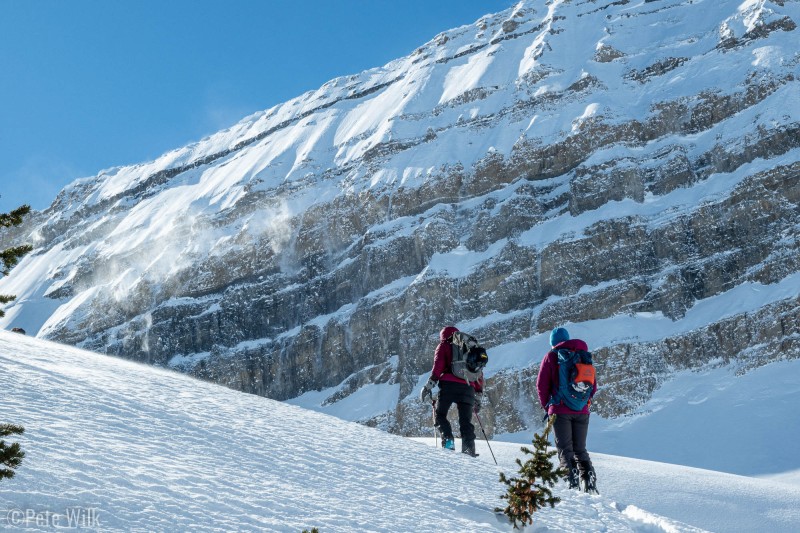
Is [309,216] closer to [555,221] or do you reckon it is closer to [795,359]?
[555,221]

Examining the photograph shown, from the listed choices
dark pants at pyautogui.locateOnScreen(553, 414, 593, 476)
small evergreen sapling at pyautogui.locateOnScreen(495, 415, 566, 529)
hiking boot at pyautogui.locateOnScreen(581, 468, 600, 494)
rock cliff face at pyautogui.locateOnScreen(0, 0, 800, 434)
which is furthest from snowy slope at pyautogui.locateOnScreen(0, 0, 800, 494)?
small evergreen sapling at pyautogui.locateOnScreen(495, 415, 566, 529)

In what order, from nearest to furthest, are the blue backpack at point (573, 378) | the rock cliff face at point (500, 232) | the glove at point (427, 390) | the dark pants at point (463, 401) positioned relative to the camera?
the blue backpack at point (573, 378), the dark pants at point (463, 401), the glove at point (427, 390), the rock cliff face at point (500, 232)

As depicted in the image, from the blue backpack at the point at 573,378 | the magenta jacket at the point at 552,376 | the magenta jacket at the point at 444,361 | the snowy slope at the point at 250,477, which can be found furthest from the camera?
the magenta jacket at the point at 444,361

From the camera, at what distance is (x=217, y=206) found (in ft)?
420

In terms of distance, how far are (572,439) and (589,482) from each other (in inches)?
24.0

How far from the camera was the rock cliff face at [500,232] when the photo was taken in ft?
266

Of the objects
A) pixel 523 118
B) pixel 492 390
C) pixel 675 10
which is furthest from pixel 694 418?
pixel 675 10

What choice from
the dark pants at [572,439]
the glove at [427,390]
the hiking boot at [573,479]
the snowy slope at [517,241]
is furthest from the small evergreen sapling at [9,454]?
the snowy slope at [517,241]

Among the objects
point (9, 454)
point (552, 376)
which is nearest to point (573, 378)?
point (552, 376)

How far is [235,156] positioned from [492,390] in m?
90.6

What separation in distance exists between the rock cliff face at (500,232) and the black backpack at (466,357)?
211ft

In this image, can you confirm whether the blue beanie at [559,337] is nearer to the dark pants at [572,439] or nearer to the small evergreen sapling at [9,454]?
the dark pants at [572,439]

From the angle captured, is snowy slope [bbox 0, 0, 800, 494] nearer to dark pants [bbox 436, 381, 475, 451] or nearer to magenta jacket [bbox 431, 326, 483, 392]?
dark pants [bbox 436, 381, 475, 451]

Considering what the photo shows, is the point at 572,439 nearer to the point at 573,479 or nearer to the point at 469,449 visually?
the point at 573,479
